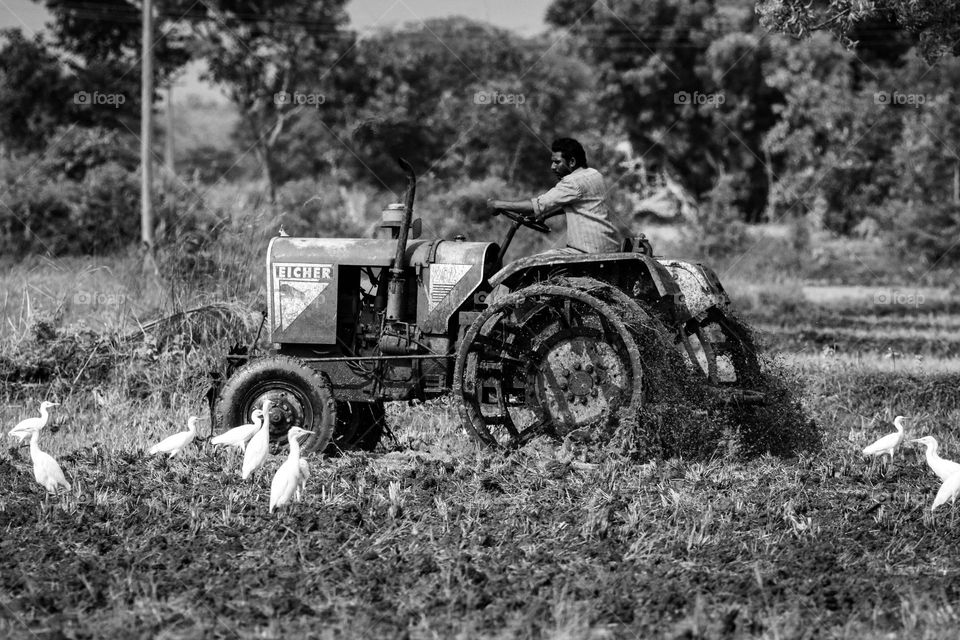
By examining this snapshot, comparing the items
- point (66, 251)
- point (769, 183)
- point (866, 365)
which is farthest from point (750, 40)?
point (866, 365)

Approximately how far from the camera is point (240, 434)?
6.66 m

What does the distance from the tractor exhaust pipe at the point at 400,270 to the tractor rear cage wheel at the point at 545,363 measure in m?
0.59

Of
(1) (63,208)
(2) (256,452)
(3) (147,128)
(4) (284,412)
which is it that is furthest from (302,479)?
(1) (63,208)

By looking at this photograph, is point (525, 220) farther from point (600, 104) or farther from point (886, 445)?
point (600, 104)

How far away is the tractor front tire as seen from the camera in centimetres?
718

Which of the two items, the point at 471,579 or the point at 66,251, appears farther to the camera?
the point at 66,251

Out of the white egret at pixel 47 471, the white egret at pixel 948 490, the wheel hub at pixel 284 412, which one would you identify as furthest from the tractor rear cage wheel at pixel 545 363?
the white egret at pixel 47 471

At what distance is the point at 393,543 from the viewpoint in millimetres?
5367

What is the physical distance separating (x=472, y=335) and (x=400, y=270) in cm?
63

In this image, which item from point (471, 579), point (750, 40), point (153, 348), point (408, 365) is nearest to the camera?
point (471, 579)

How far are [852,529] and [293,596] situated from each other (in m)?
2.50

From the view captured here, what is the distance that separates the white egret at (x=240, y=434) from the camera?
665 centimetres

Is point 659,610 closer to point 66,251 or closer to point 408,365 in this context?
point 408,365

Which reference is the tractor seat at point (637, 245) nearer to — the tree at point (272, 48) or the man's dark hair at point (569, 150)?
the man's dark hair at point (569, 150)
